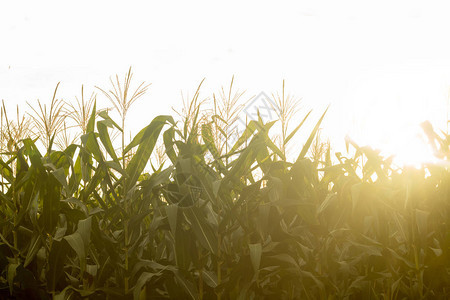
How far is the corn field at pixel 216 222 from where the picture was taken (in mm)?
2254

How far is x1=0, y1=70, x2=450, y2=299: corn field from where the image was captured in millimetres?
2254

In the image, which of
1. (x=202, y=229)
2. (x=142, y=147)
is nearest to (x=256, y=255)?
(x=202, y=229)

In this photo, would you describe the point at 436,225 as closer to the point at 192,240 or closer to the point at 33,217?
the point at 192,240

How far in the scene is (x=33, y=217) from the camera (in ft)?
7.95

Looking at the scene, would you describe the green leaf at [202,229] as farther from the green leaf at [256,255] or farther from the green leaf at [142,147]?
the green leaf at [142,147]

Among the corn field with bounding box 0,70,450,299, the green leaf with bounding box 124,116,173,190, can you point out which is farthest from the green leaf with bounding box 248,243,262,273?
the green leaf with bounding box 124,116,173,190

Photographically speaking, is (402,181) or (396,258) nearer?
(396,258)

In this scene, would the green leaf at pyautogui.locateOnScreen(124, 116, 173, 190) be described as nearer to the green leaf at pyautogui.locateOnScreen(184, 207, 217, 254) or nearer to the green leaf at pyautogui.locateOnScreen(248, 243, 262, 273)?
the green leaf at pyautogui.locateOnScreen(184, 207, 217, 254)

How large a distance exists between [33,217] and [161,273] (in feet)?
2.45

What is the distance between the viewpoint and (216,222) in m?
2.31

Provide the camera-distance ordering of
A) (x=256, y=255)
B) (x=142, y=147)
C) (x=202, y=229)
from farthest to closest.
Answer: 1. (x=142, y=147)
2. (x=202, y=229)
3. (x=256, y=255)

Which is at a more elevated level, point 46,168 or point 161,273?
point 46,168

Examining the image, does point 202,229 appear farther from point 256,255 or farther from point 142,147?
point 142,147

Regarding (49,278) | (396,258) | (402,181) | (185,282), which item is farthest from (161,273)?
(402,181)
